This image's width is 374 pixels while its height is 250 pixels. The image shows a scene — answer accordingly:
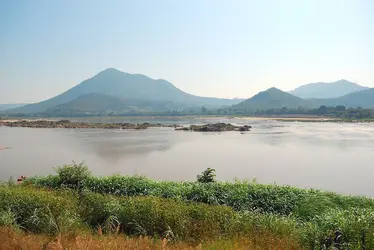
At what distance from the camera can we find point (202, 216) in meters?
7.60

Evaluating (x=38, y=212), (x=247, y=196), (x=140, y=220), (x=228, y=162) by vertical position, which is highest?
(x=38, y=212)

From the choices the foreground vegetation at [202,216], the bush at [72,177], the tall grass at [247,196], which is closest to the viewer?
the foreground vegetation at [202,216]

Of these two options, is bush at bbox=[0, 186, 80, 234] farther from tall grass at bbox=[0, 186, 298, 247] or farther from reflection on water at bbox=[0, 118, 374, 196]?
reflection on water at bbox=[0, 118, 374, 196]

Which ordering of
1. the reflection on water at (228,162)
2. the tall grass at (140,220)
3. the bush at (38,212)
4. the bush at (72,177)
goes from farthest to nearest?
the reflection on water at (228,162) → the bush at (72,177) → the bush at (38,212) → the tall grass at (140,220)

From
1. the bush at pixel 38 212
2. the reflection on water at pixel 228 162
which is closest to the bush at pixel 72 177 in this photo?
the bush at pixel 38 212

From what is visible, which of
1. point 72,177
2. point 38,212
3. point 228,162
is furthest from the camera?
point 228,162

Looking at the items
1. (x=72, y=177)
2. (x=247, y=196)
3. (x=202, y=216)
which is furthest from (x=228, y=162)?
(x=202, y=216)

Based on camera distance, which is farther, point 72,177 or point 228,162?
point 228,162

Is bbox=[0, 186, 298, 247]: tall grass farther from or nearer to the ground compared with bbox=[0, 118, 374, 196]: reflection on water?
farther from the ground

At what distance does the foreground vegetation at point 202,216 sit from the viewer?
251 inches

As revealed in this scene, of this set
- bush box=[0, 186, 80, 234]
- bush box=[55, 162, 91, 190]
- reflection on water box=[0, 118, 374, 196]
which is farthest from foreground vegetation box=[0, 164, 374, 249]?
reflection on water box=[0, 118, 374, 196]

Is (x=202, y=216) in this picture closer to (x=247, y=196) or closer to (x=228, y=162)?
(x=247, y=196)

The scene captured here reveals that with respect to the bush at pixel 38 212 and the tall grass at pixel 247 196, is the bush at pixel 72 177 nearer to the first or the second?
the tall grass at pixel 247 196

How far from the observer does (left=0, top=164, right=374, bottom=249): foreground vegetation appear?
6363 mm
